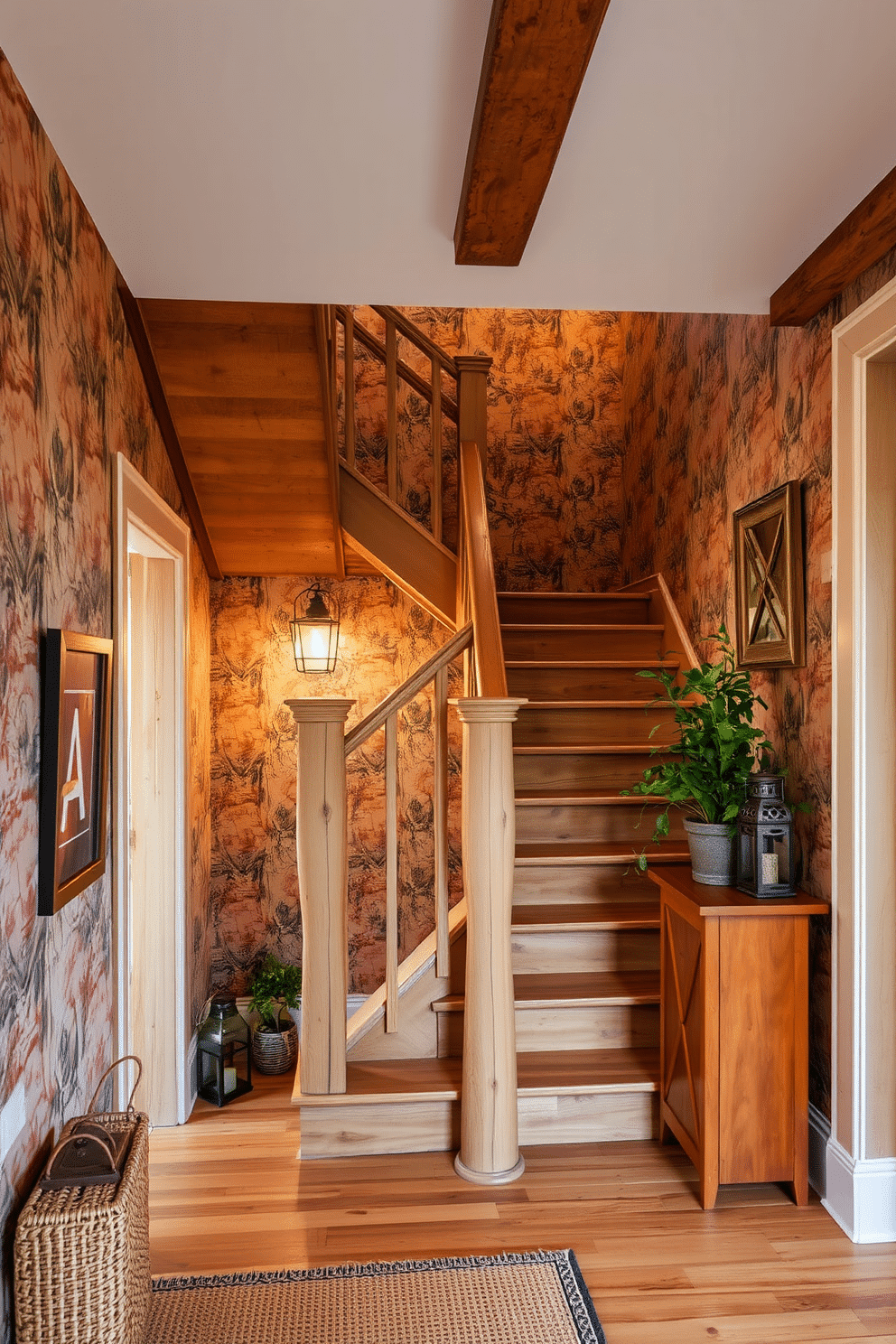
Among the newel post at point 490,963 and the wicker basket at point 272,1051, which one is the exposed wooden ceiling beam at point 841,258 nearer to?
the newel post at point 490,963

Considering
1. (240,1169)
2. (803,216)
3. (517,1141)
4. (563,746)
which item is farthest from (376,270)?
(240,1169)

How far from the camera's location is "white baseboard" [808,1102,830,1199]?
2428mm

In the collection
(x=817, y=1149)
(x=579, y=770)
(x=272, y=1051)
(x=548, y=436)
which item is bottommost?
(x=272, y=1051)

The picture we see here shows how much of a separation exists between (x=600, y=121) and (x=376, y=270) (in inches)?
30.2

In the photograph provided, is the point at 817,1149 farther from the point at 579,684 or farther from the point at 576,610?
the point at 576,610

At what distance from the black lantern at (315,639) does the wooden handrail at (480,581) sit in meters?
0.67

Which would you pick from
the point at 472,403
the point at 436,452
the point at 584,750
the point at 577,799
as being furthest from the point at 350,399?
the point at 577,799

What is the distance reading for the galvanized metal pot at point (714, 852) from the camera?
255 centimetres

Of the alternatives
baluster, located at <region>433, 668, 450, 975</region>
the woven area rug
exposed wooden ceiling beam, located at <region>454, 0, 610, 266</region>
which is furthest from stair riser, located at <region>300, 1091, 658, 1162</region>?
exposed wooden ceiling beam, located at <region>454, 0, 610, 266</region>

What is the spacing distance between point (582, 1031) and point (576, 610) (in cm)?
213

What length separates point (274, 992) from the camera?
12.8ft


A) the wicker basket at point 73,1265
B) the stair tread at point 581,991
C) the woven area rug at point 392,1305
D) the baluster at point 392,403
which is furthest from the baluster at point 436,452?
the wicker basket at point 73,1265

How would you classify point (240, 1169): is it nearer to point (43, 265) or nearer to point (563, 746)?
point (563, 746)

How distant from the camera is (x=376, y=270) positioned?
2.37 m
